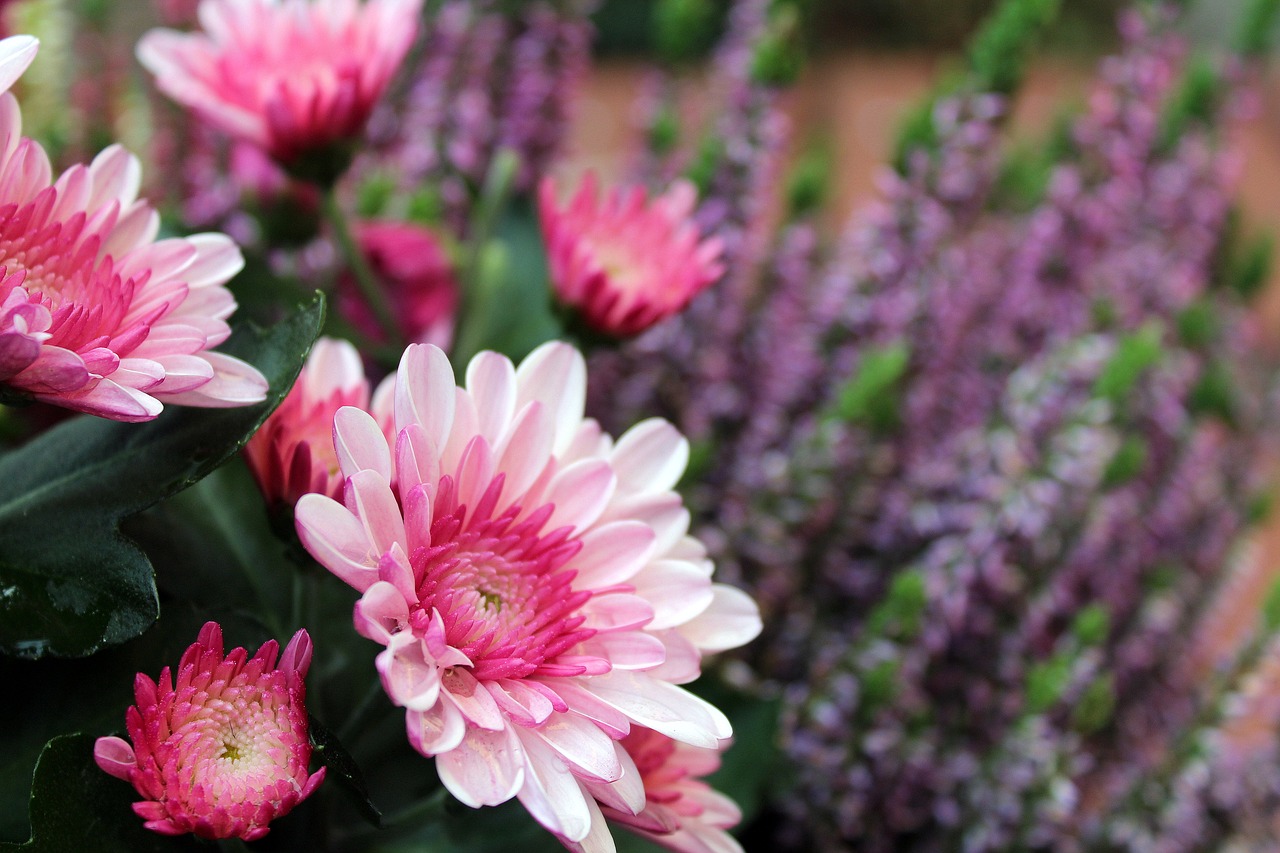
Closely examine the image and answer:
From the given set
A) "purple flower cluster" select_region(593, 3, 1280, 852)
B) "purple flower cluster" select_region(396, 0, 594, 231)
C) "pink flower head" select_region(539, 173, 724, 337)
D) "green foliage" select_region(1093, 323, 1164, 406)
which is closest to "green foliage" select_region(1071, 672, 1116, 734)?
"purple flower cluster" select_region(593, 3, 1280, 852)

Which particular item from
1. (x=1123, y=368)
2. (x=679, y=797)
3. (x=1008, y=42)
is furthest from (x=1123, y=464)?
(x=679, y=797)

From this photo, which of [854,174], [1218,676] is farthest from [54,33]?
[854,174]

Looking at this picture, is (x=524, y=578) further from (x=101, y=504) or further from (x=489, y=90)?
(x=489, y=90)

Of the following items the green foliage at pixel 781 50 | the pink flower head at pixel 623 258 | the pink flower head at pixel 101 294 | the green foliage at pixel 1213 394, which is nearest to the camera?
the pink flower head at pixel 101 294

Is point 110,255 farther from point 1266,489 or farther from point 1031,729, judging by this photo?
point 1266,489

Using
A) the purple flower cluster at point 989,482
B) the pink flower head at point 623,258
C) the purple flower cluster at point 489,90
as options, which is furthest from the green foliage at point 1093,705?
the purple flower cluster at point 489,90

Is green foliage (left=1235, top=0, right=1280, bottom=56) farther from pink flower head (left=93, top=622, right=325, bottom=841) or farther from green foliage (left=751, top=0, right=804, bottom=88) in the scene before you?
pink flower head (left=93, top=622, right=325, bottom=841)

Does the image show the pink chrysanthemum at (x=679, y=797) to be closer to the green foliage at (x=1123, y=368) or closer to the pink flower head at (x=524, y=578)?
the pink flower head at (x=524, y=578)
